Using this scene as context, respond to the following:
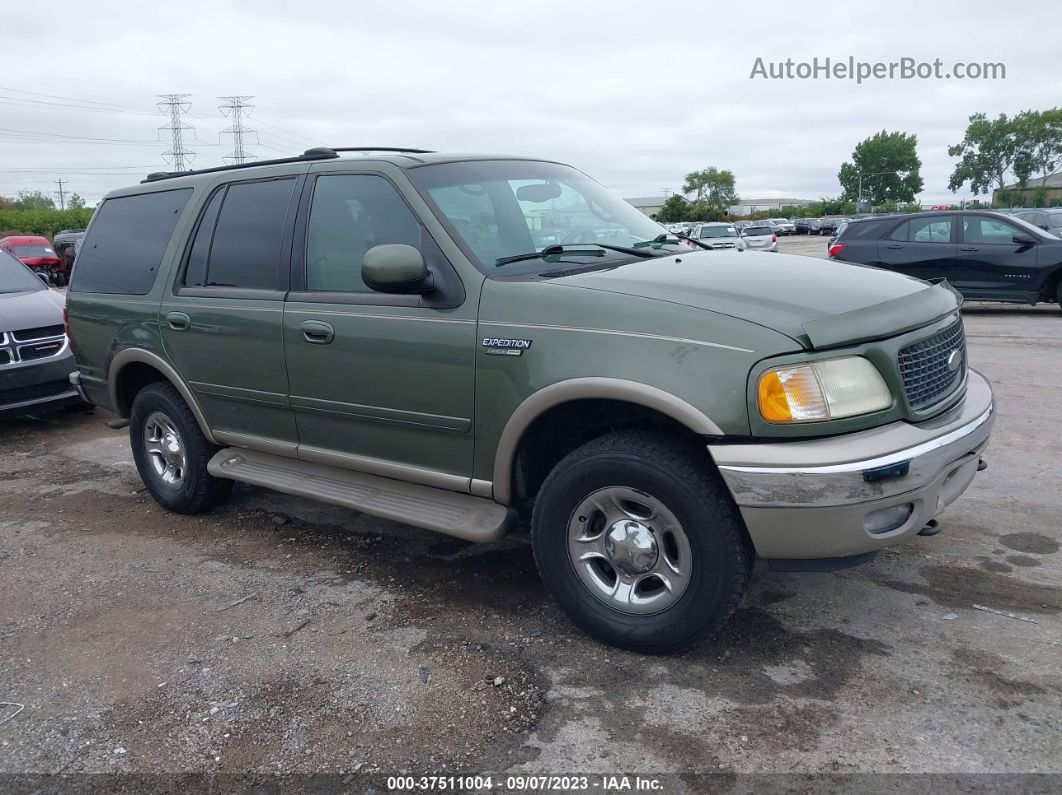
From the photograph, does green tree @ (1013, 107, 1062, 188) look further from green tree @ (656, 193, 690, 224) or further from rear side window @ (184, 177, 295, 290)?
rear side window @ (184, 177, 295, 290)

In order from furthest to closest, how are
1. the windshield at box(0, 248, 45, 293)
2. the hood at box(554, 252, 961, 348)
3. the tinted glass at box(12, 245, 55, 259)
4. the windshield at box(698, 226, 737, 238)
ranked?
the windshield at box(698, 226, 737, 238)
the tinted glass at box(12, 245, 55, 259)
the windshield at box(0, 248, 45, 293)
the hood at box(554, 252, 961, 348)

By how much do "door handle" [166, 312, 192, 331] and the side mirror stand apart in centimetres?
162

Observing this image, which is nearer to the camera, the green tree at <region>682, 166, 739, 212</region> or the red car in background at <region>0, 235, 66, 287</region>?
the red car in background at <region>0, 235, 66, 287</region>

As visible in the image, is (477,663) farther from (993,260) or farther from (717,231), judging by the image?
(717,231)

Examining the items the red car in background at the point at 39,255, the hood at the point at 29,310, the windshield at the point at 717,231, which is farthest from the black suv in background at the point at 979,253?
the red car in background at the point at 39,255

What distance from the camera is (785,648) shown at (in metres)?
3.32

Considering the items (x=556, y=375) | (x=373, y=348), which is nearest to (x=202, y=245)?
(x=373, y=348)

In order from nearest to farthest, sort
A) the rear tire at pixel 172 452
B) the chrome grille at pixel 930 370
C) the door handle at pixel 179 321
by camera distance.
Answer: the chrome grille at pixel 930 370 < the door handle at pixel 179 321 < the rear tire at pixel 172 452

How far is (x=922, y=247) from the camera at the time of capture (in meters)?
12.7

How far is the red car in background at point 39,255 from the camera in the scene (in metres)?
23.1

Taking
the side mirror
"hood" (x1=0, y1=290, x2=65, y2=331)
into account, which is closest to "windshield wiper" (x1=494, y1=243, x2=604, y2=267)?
the side mirror

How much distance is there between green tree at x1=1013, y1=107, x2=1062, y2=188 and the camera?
3917 inches

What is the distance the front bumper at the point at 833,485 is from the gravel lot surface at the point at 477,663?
21.2 inches

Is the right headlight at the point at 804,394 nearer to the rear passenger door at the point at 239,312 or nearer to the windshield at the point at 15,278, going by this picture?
the rear passenger door at the point at 239,312
